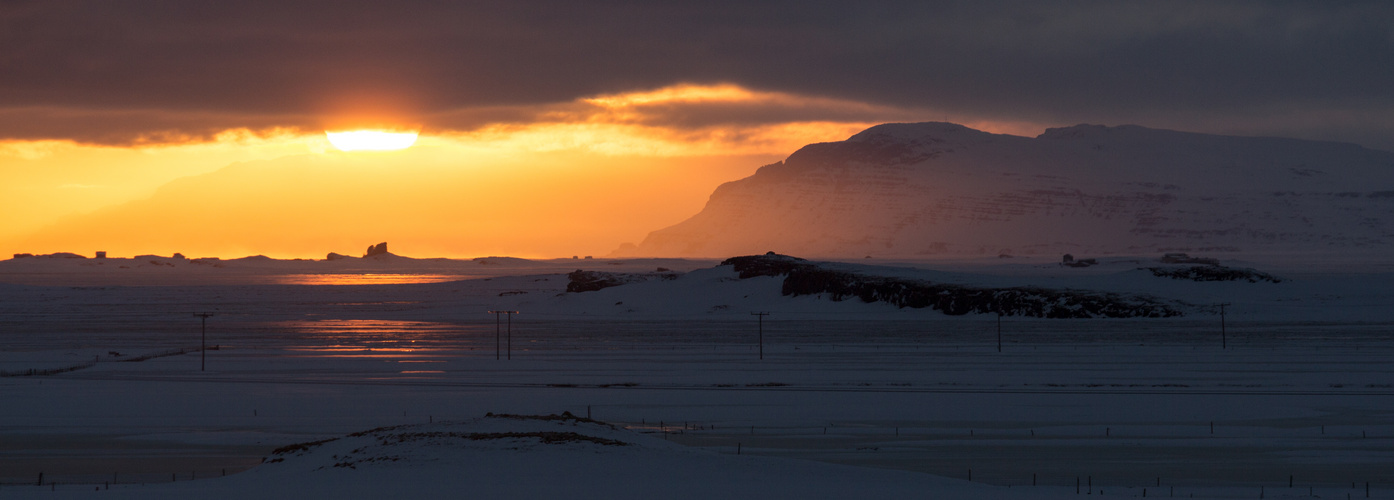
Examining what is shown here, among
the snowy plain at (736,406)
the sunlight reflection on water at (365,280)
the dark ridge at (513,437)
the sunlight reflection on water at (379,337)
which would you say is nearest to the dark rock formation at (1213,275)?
the snowy plain at (736,406)

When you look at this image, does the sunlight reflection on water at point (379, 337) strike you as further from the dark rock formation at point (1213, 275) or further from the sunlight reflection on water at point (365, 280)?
the sunlight reflection on water at point (365, 280)

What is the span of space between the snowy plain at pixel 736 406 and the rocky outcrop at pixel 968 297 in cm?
222

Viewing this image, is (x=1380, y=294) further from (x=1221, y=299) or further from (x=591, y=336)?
(x=591, y=336)

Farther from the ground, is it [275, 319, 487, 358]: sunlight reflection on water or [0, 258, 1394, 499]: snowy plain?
[275, 319, 487, 358]: sunlight reflection on water

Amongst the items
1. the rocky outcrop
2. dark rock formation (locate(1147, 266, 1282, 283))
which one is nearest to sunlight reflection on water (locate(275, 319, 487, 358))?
the rocky outcrop

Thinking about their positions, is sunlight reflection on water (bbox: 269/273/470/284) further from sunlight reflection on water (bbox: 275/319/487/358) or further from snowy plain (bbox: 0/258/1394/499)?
snowy plain (bbox: 0/258/1394/499)

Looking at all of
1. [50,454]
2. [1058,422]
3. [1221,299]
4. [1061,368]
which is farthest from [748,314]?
[50,454]

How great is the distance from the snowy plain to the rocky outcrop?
7.30 feet

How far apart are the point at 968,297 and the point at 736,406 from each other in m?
43.9

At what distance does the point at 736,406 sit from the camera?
30.0m

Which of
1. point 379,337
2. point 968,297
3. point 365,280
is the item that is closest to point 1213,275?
point 968,297

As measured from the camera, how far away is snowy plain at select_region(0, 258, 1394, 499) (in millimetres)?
18859

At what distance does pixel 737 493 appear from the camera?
56.7 ft

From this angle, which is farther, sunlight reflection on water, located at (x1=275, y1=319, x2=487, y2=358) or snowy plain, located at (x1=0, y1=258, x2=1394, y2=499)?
sunlight reflection on water, located at (x1=275, y1=319, x2=487, y2=358)
